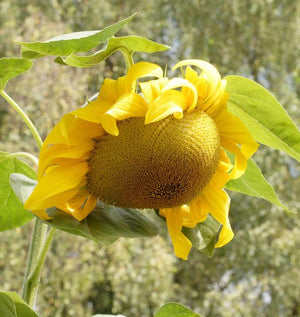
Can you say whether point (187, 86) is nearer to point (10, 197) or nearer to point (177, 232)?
point (177, 232)

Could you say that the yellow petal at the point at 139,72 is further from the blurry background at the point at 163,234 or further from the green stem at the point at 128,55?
the blurry background at the point at 163,234

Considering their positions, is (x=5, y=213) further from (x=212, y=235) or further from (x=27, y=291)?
(x=212, y=235)

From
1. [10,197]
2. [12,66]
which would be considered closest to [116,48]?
[12,66]

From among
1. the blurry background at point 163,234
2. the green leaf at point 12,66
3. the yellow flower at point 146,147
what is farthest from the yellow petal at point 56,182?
the blurry background at point 163,234

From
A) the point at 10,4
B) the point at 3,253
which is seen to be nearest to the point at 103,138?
the point at 3,253

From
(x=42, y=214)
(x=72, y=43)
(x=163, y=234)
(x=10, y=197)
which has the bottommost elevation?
(x=163, y=234)

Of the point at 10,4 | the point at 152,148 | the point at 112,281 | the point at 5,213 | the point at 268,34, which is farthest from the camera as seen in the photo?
the point at 268,34

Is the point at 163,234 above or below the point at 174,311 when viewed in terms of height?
below
